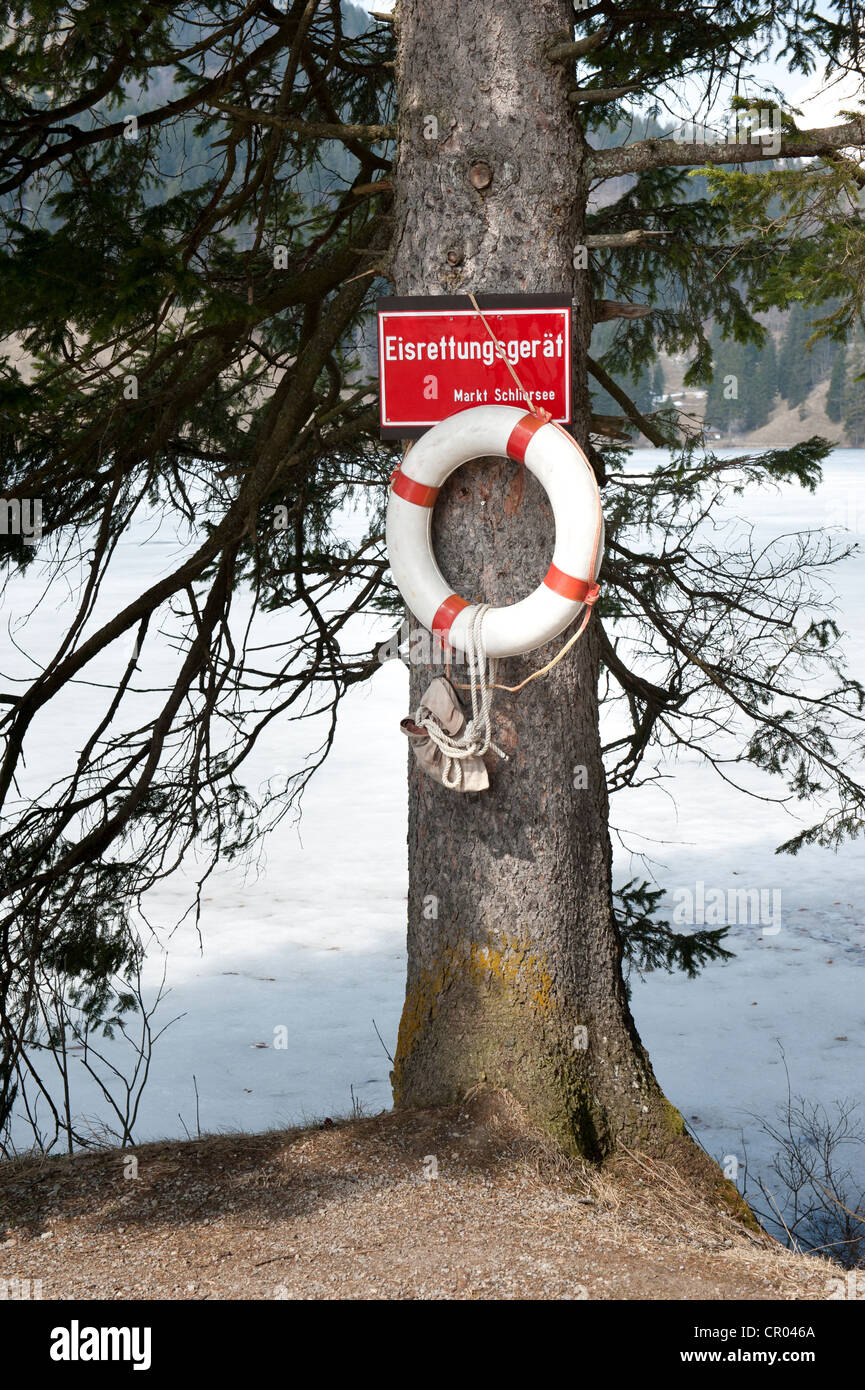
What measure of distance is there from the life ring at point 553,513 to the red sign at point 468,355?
0.09 meters

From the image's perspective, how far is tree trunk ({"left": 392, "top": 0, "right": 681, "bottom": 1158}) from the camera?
283 cm

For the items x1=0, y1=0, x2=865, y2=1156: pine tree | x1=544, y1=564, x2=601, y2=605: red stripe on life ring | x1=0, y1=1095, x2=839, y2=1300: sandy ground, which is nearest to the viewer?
x1=0, y1=1095, x2=839, y2=1300: sandy ground

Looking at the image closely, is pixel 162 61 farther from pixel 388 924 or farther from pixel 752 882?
pixel 752 882

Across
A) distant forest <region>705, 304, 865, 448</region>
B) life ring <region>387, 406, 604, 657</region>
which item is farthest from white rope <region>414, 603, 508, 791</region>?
distant forest <region>705, 304, 865, 448</region>

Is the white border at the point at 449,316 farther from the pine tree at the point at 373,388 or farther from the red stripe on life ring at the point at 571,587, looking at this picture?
the red stripe on life ring at the point at 571,587

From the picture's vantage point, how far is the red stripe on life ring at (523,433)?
2631 mm

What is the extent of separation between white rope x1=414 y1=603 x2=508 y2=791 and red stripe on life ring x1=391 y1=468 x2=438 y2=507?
27cm

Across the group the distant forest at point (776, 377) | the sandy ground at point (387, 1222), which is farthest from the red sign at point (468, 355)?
the distant forest at point (776, 377)

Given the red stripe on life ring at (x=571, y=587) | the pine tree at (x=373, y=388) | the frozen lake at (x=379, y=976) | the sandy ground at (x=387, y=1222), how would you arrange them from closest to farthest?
the sandy ground at (x=387, y=1222), the red stripe on life ring at (x=571, y=587), the pine tree at (x=373, y=388), the frozen lake at (x=379, y=976)

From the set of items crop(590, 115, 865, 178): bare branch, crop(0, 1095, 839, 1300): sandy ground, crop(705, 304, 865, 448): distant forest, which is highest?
crop(705, 304, 865, 448): distant forest

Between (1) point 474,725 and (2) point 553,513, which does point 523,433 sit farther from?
(1) point 474,725

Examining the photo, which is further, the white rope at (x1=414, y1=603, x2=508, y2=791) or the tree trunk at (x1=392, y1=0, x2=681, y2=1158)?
the tree trunk at (x1=392, y1=0, x2=681, y2=1158)

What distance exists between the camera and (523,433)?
2.63 meters

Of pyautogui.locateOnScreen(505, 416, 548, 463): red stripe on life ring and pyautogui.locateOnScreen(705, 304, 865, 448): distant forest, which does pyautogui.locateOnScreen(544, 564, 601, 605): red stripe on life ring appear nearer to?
pyautogui.locateOnScreen(505, 416, 548, 463): red stripe on life ring
